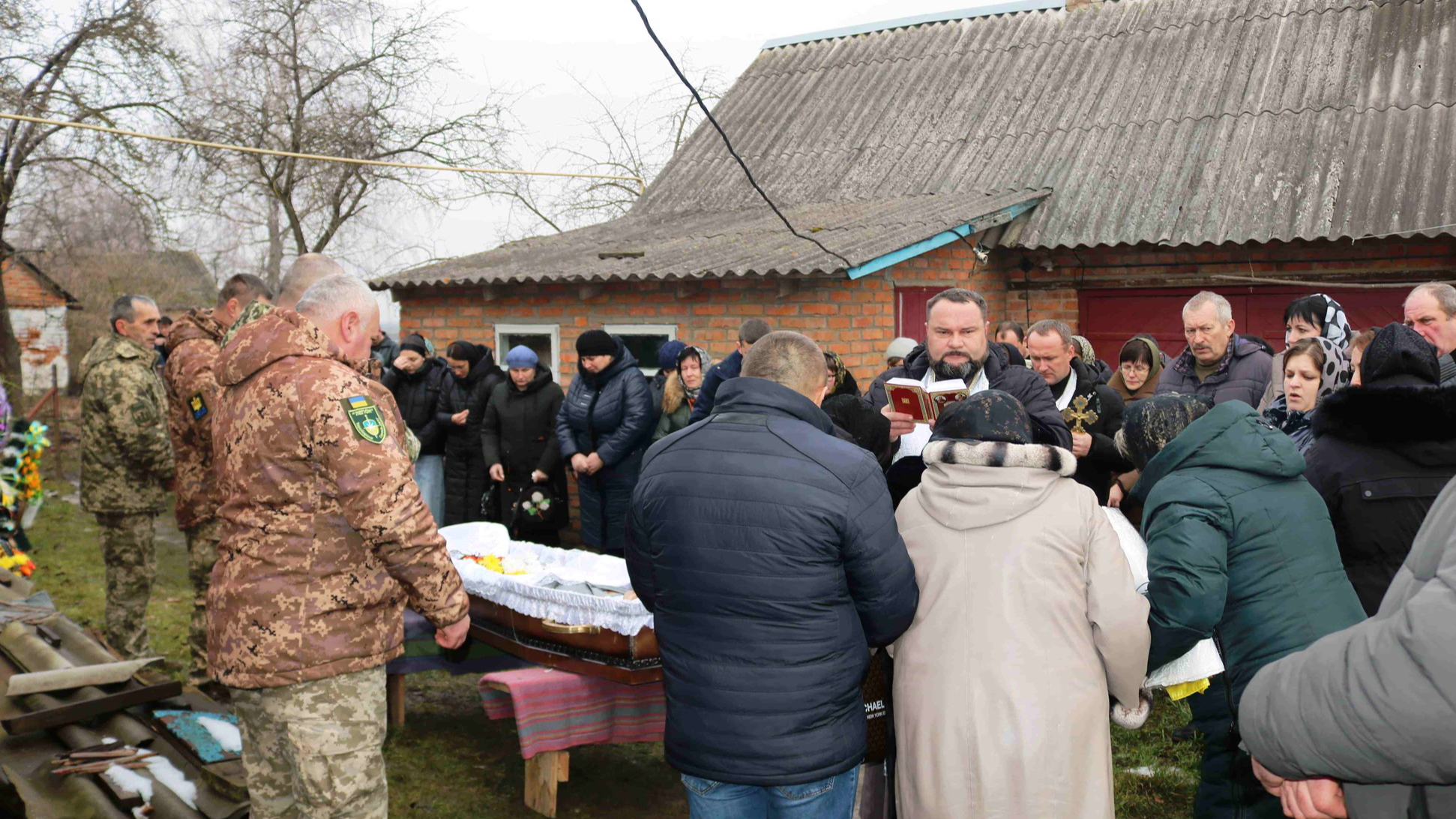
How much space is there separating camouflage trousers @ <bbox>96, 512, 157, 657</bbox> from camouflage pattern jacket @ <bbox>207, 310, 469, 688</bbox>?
11.3 feet

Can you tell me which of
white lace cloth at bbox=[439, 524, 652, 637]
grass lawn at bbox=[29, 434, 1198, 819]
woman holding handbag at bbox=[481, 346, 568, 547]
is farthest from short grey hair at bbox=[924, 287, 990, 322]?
woman holding handbag at bbox=[481, 346, 568, 547]

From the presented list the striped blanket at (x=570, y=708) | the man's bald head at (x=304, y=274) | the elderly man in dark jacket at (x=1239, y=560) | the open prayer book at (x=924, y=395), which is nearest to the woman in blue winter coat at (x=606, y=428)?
the striped blanket at (x=570, y=708)

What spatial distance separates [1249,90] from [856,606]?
9.82 m

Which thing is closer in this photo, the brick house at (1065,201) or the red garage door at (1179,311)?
the brick house at (1065,201)

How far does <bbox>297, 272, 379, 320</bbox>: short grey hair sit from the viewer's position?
3.22m

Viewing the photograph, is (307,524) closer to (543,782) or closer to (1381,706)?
(543,782)

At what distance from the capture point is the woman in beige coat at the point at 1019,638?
8.53ft

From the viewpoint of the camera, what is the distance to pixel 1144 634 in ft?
8.63

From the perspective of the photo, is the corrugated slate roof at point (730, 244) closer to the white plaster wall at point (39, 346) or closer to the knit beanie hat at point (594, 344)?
the knit beanie hat at point (594, 344)

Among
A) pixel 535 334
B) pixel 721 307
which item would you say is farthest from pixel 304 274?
pixel 535 334

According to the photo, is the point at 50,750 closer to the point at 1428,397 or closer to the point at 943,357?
the point at 943,357

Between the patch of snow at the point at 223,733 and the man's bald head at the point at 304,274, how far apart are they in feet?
5.90

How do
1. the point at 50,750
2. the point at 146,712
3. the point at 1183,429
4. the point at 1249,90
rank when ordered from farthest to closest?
the point at 1249,90 → the point at 146,712 → the point at 50,750 → the point at 1183,429

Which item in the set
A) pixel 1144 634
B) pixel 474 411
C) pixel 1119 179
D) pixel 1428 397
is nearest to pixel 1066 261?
pixel 1119 179
